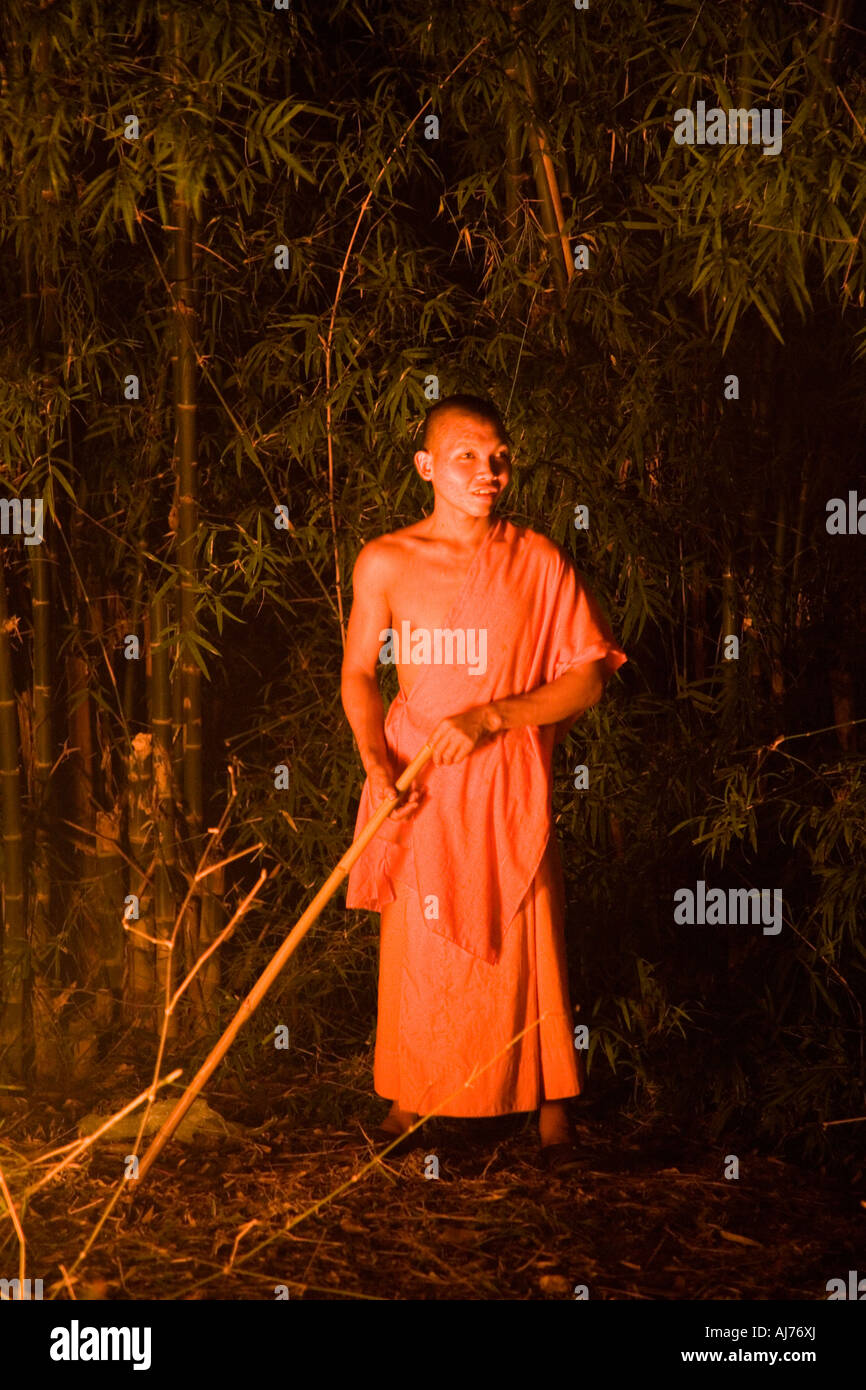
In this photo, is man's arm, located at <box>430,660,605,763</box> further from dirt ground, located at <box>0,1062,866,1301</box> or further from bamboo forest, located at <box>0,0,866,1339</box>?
dirt ground, located at <box>0,1062,866,1301</box>

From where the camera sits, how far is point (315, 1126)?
162 inches

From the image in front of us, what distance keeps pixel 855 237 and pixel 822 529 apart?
911 millimetres

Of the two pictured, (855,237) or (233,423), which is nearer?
(855,237)

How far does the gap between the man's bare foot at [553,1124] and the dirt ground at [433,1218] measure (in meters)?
0.08

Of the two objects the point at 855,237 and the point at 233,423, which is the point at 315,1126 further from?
the point at 855,237

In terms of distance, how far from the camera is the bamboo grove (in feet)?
13.2

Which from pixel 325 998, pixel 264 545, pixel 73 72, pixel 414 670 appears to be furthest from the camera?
pixel 325 998

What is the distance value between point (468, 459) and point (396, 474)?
32.2 inches

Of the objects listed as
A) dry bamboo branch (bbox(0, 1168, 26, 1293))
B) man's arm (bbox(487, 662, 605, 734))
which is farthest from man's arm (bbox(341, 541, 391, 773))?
dry bamboo branch (bbox(0, 1168, 26, 1293))

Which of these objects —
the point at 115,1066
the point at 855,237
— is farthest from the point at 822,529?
the point at 115,1066

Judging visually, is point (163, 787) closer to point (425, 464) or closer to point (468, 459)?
point (425, 464)

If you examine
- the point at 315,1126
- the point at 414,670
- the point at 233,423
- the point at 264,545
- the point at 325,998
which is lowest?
the point at 315,1126

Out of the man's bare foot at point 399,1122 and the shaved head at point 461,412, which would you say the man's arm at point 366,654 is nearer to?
the shaved head at point 461,412

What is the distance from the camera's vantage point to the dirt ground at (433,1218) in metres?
3.25
